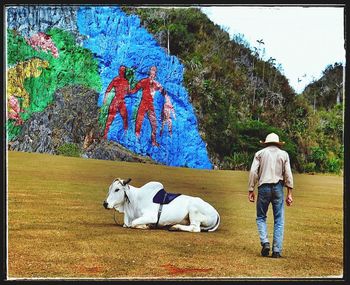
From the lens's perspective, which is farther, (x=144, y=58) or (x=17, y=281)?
(x=144, y=58)

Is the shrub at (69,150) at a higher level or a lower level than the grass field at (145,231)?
higher

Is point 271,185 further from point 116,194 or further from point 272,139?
point 116,194

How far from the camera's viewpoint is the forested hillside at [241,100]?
12.8 meters

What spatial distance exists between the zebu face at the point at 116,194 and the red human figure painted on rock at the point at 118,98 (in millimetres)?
715

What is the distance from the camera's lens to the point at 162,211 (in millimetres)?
12523

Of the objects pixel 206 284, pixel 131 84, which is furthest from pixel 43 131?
pixel 206 284

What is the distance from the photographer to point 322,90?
12922 mm

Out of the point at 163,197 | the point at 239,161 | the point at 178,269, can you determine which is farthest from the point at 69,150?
the point at 239,161

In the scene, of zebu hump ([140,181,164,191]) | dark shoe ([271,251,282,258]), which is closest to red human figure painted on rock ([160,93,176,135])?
zebu hump ([140,181,164,191])

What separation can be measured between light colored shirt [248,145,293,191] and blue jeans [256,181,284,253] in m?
0.11

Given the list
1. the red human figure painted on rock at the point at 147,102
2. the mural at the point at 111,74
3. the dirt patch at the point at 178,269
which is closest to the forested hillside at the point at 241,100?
the mural at the point at 111,74

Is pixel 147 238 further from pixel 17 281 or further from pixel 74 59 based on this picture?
pixel 74 59

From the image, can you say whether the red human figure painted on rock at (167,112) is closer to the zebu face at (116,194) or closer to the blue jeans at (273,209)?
the zebu face at (116,194)
